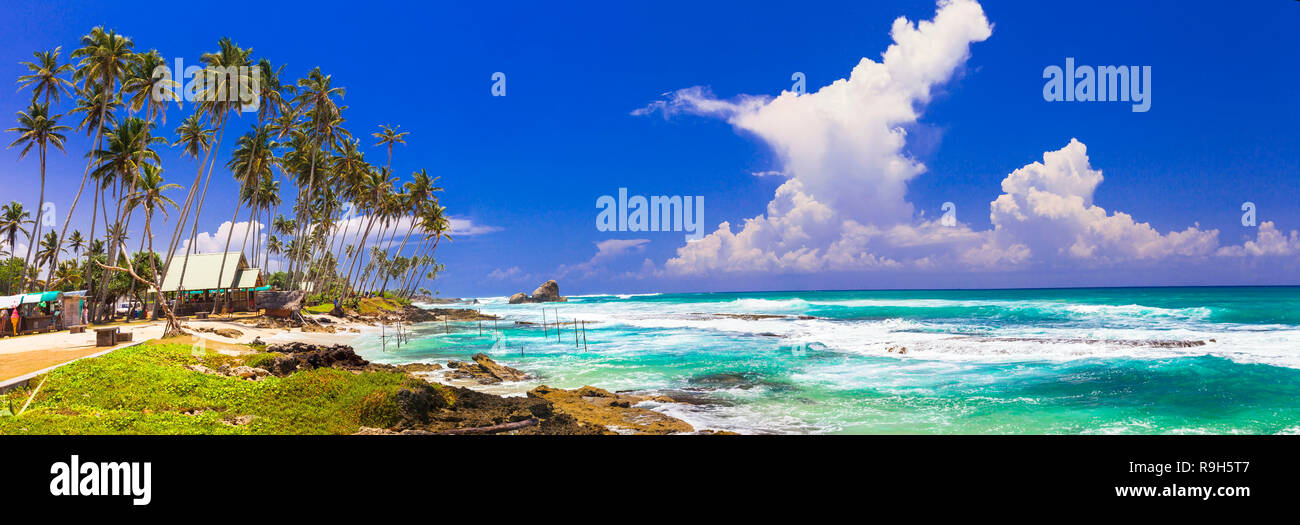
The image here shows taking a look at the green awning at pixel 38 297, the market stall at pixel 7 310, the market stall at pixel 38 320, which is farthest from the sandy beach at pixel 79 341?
the green awning at pixel 38 297

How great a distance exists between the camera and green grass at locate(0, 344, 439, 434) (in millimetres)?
6727

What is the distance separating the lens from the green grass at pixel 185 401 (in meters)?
6.73

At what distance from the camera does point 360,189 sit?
47.1 meters

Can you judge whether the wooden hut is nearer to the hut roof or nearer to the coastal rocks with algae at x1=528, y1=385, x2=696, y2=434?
the hut roof

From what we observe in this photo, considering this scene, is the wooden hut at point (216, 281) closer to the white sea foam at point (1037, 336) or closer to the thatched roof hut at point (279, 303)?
the thatched roof hut at point (279, 303)

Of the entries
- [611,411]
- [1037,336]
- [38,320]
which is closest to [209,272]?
[38,320]

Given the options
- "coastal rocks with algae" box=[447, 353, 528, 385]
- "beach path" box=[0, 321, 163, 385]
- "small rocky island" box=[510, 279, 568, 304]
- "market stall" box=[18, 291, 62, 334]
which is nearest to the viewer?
"beach path" box=[0, 321, 163, 385]

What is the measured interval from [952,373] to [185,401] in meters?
16.8

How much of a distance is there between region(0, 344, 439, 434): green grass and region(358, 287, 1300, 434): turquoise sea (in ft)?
17.1

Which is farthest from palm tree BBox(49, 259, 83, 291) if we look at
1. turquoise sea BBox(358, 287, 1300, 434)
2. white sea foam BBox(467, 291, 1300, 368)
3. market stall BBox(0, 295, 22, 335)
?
white sea foam BBox(467, 291, 1300, 368)

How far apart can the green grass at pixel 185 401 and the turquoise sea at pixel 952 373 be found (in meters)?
5.23

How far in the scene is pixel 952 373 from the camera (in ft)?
52.3
